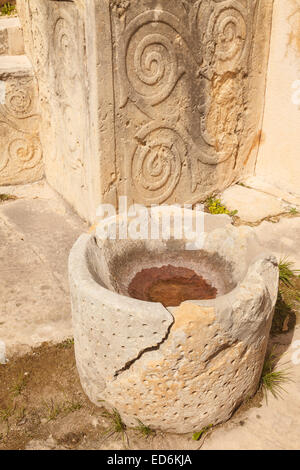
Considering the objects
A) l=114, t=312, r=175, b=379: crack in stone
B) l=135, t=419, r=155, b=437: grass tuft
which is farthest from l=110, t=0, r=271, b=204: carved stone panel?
l=135, t=419, r=155, b=437: grass tuft

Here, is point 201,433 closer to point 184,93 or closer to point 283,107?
point 184,93

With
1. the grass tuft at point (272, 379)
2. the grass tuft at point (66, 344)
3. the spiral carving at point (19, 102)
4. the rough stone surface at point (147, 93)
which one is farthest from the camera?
the spiral carving at point (19, 102)

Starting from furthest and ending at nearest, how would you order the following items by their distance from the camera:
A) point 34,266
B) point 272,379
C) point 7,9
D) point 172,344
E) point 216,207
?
point 7,9 < point 216,207 < point 34,266 < point 272,379 < point 172,344

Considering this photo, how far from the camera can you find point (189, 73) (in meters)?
4.28

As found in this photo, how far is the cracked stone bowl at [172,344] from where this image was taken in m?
2.29

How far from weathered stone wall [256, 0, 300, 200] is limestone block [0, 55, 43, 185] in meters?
2.42

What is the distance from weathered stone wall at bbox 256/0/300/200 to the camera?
463cm

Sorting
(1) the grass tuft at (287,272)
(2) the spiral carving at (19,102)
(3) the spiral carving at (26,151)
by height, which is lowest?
(1) the grass tuft at (287,272)

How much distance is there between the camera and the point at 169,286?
10.1ft

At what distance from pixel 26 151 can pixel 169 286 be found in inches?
111

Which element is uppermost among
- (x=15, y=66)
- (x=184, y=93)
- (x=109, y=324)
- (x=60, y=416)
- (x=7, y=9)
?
(x=7, y=9)

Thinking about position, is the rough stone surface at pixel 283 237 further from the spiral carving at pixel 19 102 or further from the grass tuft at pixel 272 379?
the spiral carving at pixel 19 102

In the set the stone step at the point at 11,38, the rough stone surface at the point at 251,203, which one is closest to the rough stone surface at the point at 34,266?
the stone step at the point at 11,38

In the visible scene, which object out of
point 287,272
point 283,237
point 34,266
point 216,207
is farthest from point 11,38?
point 287,272
